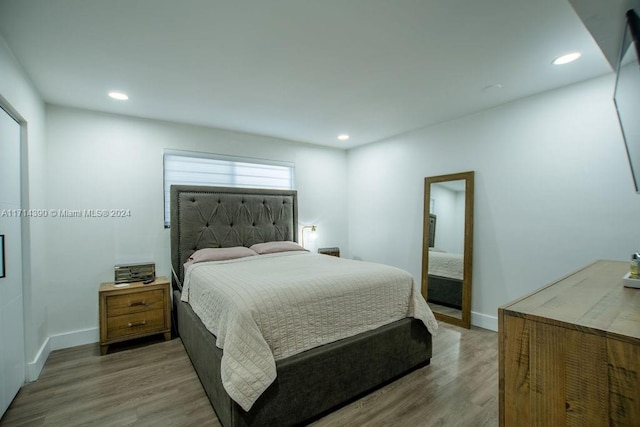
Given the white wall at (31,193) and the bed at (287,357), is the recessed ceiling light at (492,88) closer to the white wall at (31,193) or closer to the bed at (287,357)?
the bed at (287,357)

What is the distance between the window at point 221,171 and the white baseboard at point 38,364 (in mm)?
1466

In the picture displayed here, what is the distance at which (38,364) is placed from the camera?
88.0 inches

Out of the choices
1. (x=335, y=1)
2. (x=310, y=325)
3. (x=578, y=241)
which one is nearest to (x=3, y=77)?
(x=335, y=1)

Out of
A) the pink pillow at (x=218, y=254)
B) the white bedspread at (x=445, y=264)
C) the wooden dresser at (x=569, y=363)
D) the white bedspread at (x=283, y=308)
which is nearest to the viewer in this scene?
the wooden dresser at (x=569, y=363)

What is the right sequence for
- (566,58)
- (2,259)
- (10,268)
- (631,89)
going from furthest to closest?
(566,58)
(10,268)
(2,259)
(631,89)

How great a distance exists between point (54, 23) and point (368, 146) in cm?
370

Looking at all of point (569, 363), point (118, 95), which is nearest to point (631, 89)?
point (569, 363)

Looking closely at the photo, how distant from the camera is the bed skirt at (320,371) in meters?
1.51

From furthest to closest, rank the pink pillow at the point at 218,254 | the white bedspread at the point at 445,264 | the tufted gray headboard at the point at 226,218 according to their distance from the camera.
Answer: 1. the white bedspread at the point at 445,264
2. the tufted gray headboard at the point at 226,218
3. the pink pillow at the point at 218,254

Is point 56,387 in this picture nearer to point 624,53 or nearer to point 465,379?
point 465,379

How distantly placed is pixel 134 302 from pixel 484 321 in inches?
144

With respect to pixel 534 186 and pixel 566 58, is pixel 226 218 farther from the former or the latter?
pixel 566 58

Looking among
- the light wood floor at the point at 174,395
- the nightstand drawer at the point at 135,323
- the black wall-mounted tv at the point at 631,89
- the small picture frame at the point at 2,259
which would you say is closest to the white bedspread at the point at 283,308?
the light wood floor at the point at 174,395

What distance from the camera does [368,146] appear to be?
14.7 ft
